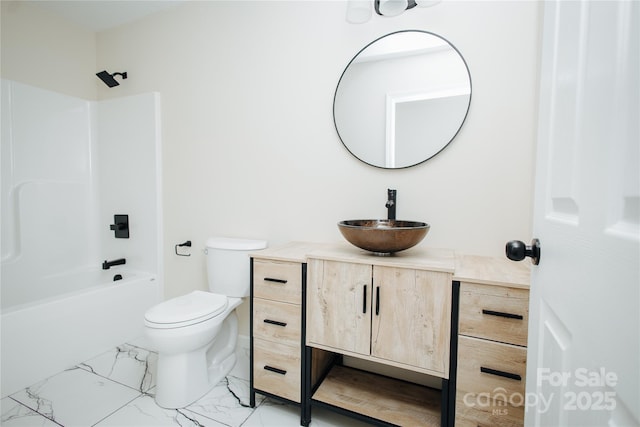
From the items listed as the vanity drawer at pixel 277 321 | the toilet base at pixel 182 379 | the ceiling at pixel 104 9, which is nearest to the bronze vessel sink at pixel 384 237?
the vanity drawer at pixel 277 321

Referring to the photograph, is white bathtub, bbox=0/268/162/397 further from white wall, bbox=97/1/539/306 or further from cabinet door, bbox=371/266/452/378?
cabinet door, bbox=371/266/452/378

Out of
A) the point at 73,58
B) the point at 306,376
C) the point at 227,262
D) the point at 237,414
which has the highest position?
the point at 73,58

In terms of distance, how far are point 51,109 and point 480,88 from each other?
3.08 metres

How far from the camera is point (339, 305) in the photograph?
4.43 feet

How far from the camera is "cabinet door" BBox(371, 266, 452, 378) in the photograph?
1.18 metres

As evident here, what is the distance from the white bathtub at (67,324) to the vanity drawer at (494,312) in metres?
2.23

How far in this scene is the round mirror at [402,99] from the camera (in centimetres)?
152

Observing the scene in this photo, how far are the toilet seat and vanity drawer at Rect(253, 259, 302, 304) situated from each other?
293 mm

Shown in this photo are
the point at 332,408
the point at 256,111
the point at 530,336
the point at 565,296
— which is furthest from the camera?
the point at 256,111

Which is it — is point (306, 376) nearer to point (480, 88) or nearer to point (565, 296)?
point (565, 296)

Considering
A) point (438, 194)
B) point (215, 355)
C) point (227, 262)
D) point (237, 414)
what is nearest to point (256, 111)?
point (227, 262)

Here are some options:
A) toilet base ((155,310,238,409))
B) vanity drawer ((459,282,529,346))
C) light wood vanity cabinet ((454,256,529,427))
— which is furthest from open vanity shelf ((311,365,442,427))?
toilet base ((155,310,238,409))

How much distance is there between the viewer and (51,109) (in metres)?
2.41

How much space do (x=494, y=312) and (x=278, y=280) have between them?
93 centimetres
